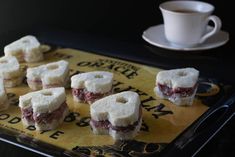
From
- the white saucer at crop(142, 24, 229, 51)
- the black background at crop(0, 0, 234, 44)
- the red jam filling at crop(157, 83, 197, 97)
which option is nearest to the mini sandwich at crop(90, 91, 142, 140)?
the red jam filling at crop(157, 83, 197, 97)

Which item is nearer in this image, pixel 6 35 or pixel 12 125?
pixel 12 125

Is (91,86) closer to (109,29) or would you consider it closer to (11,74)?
(11,74)

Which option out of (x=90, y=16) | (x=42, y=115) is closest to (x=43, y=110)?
(x=42, y=115)

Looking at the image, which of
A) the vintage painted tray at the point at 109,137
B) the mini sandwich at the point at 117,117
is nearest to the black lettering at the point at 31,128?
the vintage painted tray at the point at 109,137

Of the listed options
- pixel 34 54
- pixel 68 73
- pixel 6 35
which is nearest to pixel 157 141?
pixel 68 73

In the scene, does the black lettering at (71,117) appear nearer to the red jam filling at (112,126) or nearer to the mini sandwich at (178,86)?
the red jam filling at (112,126)

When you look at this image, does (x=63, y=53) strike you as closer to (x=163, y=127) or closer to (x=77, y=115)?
(x=77, y=115)
